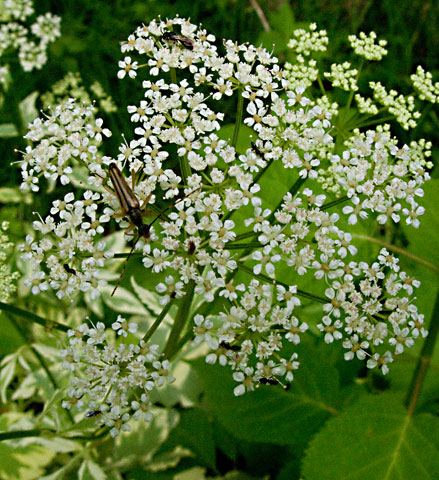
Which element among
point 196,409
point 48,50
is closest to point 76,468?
point 196,409

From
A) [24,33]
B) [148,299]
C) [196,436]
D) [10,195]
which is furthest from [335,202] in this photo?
[24,33]

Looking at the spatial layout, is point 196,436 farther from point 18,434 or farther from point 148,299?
point 18,434

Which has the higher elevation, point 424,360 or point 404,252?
point 404,252

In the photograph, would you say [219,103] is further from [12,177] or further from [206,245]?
[206,245]

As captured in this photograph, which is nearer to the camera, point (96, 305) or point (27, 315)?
point (27, 315)

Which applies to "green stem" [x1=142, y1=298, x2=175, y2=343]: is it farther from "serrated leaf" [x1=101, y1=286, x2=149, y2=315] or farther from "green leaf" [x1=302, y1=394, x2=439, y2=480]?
"serrated leaf" [x1=101, y1=286, x2=149, y2=315]

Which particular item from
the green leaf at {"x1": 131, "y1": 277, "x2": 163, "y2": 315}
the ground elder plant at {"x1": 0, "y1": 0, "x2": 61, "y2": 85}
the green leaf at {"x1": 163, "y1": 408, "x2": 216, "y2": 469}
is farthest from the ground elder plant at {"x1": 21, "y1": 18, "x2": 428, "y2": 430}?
the ground elder plant at {"x1": 0, "y1": 0, "x2": 61, "y2": 85}

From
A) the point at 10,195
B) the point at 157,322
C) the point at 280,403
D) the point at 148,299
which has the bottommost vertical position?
the point at 280,403
